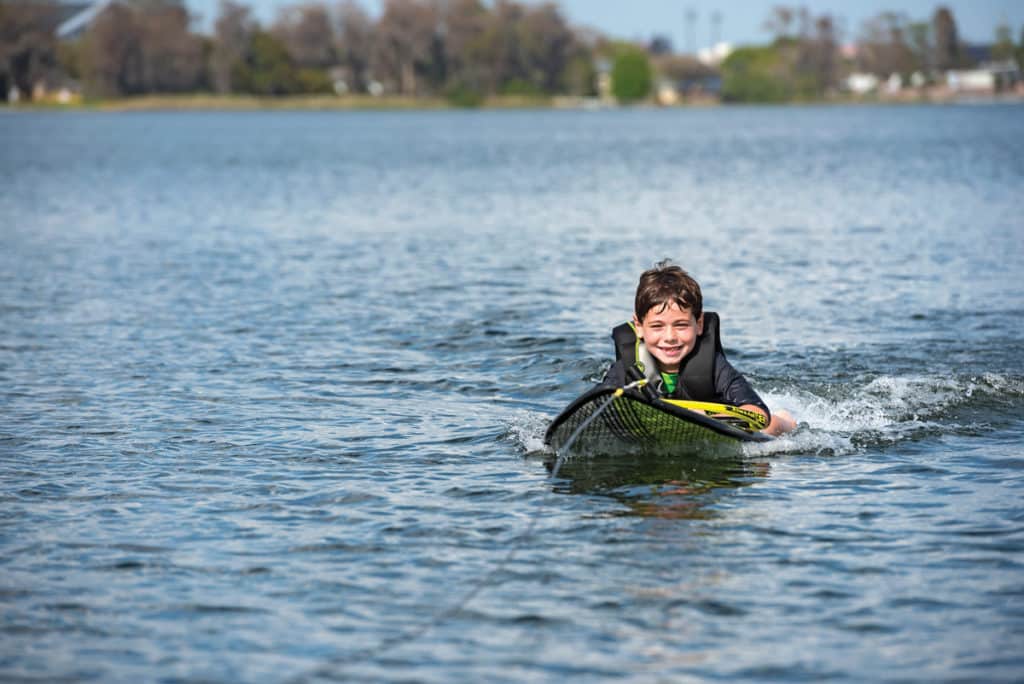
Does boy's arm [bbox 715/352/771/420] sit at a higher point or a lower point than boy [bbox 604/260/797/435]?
lower

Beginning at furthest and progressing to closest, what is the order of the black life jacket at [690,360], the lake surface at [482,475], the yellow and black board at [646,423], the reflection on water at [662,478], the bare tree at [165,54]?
the bare tree at [165,54] → the black life jacket at [690,360] → the yellow and black board at [646,423] → the reflection on water at [662,478] → the lake surface at [482,475]

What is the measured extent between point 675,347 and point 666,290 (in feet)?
1.73

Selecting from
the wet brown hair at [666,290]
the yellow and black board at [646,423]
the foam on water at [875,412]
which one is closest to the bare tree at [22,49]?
the foam on water at [875,412]

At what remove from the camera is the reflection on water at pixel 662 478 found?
397 inches

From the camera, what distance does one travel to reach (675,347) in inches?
435

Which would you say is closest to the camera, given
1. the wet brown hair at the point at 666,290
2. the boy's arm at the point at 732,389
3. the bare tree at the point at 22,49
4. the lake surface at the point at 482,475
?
the lake surface at the point at 482,475

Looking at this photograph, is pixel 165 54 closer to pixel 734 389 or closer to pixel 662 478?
pixel 734 389

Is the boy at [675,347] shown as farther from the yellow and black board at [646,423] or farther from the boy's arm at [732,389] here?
the yellow and black board at [646,423]

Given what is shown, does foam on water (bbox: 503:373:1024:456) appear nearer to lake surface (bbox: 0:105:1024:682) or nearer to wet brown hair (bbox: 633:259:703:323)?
lake surface (bbox: 0:105:1024:682)

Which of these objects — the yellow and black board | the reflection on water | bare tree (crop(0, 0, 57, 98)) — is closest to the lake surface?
the reflection on water

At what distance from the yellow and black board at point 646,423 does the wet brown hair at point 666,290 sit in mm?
727

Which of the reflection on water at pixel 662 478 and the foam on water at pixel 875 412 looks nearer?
the reflection on water at pixel 662 478

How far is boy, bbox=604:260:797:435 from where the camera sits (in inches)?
426

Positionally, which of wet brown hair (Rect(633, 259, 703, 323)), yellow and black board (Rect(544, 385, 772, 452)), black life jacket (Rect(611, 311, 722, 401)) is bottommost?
yellow and black board (Rect(544, 385, 772, 452))
